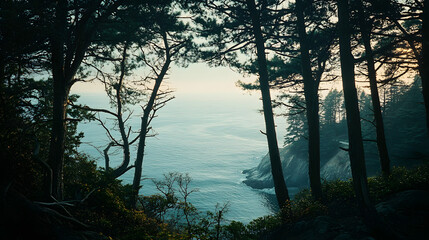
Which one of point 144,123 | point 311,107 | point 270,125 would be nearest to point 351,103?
point 311,107

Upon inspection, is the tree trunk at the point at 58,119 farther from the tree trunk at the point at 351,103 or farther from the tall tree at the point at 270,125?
the tree trunk at the point at 351,103

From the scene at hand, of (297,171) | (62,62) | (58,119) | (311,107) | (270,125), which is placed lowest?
(297,171)

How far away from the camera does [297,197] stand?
386 inches

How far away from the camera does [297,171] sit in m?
42.1

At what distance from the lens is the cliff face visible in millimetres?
35756

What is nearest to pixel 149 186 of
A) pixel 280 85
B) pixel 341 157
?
pixel 341 157

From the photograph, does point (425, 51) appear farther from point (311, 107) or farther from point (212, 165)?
point (212, 165)

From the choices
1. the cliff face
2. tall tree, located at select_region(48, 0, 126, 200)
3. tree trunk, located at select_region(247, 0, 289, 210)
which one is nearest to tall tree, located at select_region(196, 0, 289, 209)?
tree trunk, located at select_region(247, 0, 289, 210)

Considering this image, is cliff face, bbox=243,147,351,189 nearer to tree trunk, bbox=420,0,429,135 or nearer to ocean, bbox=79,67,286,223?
ocean, bbox=79,67,286,223

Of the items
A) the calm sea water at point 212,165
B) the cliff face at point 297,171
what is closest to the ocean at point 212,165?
the calm sea water at point 212,165

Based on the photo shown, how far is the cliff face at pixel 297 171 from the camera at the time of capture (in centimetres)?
3576

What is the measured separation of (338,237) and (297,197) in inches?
189

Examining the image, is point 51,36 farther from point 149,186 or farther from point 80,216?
point 149,186

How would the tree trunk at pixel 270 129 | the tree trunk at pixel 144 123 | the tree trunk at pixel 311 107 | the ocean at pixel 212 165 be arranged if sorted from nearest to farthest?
the tree trunk at pixel 270 129 < the tree trunk at pixel 311 107 < the tree trunk at pixel 144 123 < the ocean at pixel 212 165
